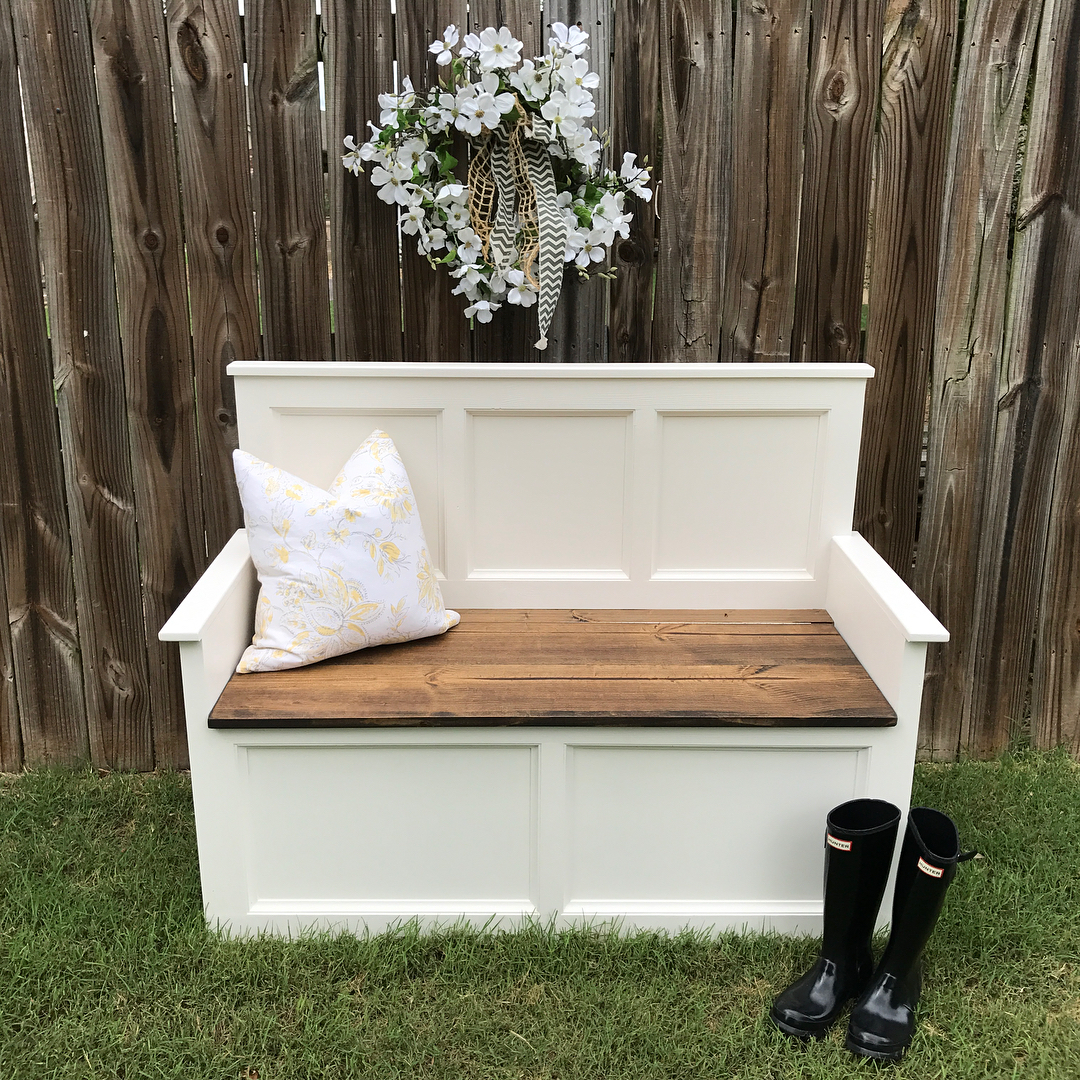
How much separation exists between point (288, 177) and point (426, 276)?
35 cm

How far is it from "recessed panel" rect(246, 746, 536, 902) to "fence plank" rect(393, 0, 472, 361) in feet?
3.05

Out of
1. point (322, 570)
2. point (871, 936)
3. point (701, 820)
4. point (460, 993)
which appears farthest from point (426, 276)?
point (871, 936)

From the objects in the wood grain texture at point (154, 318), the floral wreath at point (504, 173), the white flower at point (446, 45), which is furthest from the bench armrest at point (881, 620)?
the wood grain texture at point (154, 318)

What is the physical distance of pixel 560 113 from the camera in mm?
2053

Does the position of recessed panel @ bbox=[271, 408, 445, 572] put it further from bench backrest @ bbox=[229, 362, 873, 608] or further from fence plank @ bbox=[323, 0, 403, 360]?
fence plank @ bbox=[323, 0, 403, 360]

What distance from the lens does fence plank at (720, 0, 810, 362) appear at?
7.13 feet

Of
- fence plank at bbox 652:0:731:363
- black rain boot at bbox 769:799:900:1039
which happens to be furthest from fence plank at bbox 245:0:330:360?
black rain boot at bbox 769:799:900:1039

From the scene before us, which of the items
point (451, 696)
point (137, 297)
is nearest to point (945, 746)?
point (451, 696)

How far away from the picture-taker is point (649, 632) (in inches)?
87.0

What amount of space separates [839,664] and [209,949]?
51.2 inches

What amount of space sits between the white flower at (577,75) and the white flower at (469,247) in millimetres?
344

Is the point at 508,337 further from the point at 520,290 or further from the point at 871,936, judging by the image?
the point at 871,936

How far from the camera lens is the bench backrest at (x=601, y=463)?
88.7 inches

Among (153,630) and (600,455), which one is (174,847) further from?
(600,455)
